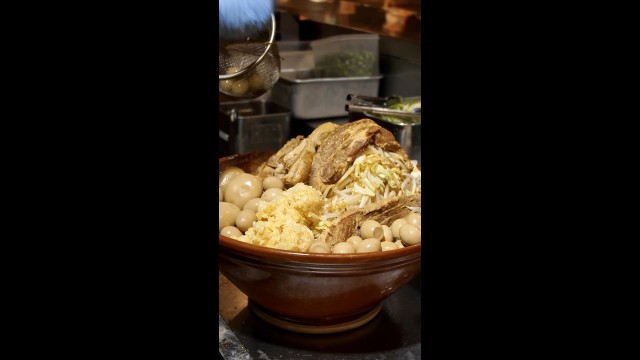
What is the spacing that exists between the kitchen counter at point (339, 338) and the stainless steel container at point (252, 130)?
Answer: 1.99 metres

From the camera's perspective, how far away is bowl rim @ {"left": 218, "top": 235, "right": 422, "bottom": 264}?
1.24 meters

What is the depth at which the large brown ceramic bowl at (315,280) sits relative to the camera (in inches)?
49.3

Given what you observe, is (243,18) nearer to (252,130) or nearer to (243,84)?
(243,84)

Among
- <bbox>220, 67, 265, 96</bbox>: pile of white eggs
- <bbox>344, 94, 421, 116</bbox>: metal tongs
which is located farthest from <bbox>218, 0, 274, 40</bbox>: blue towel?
<bbox>344, 94, 421, 116</bbox>: metal tongs

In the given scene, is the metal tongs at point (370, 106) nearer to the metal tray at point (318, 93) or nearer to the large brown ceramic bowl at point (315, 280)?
the metal tray at point (318, 93)

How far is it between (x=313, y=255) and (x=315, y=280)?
0.07 meters

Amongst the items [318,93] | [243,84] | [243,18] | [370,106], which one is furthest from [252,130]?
[243,84]

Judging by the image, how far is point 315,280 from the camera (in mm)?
1274

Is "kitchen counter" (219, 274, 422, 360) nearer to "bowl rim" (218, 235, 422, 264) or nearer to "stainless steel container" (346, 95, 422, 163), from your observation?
"bowl rim" (218, 235, 422, 264)
